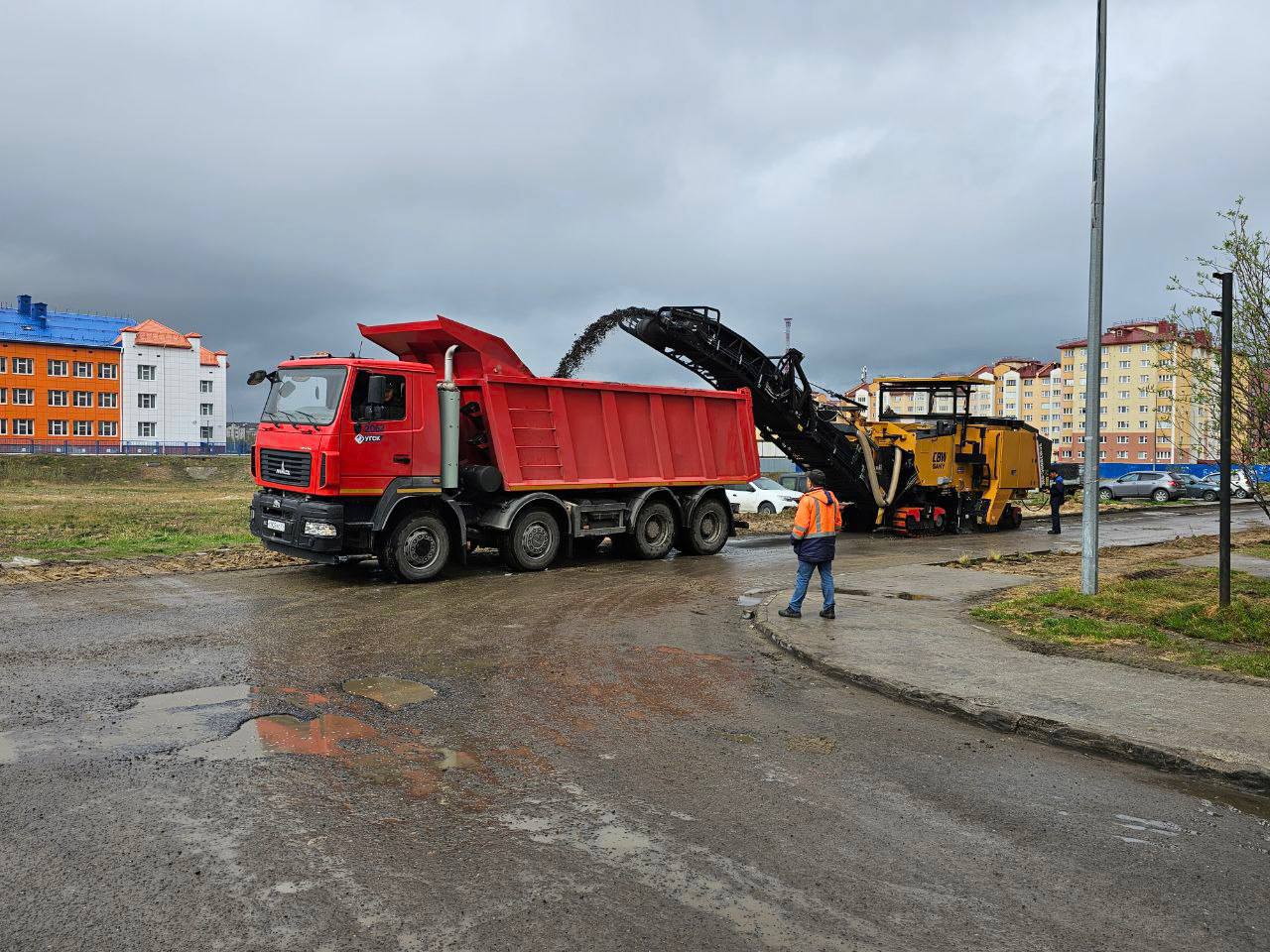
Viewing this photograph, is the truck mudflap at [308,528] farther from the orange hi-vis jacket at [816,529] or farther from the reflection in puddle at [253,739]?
the orange hi-vis jacket at [816,529]

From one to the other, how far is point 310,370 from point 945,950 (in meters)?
10.7

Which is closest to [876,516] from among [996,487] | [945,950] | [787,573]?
[996,487]

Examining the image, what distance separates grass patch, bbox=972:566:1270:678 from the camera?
26.7 ft

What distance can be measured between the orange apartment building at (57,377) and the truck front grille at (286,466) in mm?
65475

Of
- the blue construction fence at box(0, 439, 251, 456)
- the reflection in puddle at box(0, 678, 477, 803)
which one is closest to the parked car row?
the reflection in puddle at box(0, 678, 477, 803)

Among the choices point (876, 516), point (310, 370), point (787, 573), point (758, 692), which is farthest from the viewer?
point (876, 516)

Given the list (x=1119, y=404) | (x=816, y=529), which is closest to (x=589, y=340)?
(x=816, y=529)

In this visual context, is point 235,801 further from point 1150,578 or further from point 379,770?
point 1150,578

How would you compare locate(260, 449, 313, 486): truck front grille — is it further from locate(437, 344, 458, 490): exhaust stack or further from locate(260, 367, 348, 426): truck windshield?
locate(437, 344, 458, 490): exhaust stack

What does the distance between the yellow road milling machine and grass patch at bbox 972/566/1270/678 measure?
25.0 ft

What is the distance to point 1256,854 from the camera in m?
4.24

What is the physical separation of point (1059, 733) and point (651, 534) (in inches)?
393

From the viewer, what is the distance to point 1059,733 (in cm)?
597

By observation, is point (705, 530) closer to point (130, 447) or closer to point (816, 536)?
point (816, 536)
